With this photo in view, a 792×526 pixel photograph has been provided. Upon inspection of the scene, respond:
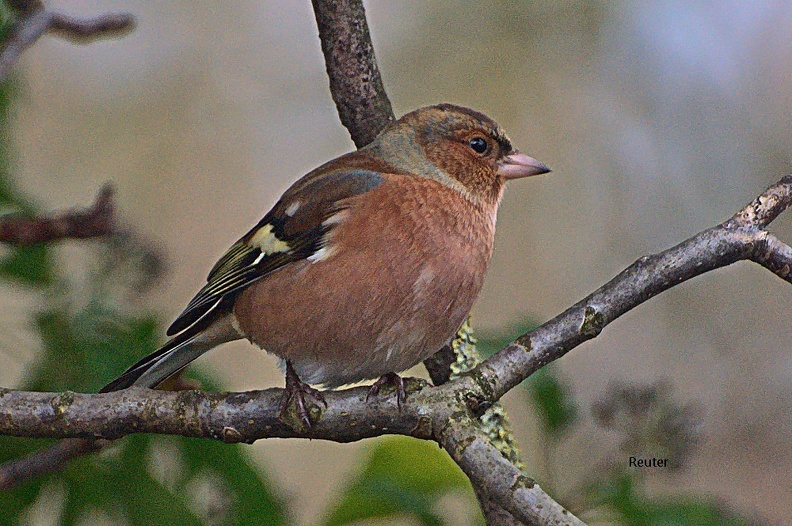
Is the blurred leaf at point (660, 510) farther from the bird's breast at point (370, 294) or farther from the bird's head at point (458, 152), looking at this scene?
the bird's head at point (458, 152)

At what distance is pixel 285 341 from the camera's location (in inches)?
99.7

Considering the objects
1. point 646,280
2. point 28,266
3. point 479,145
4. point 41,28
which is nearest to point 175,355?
point 28,266

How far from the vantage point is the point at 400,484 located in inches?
105

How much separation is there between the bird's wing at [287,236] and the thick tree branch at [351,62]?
0.60 feet

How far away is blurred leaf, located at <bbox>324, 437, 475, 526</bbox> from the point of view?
8.39 feet

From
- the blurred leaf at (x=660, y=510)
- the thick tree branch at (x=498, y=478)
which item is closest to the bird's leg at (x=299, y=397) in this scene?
the thick tree branch at (x=498, y=478)

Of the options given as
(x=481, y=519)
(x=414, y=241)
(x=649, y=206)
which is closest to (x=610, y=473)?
(x=481, y=519)

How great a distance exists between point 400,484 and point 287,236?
0.78 m

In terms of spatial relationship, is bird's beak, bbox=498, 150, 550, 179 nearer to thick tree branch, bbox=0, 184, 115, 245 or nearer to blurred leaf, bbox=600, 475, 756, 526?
blurred leaf, bbox=600, 475, 756, 526

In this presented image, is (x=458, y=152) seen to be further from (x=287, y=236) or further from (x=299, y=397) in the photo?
(x=299, y=397)

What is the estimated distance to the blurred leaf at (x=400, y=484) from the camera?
2.56 meters

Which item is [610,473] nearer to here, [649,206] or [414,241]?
[414,241]

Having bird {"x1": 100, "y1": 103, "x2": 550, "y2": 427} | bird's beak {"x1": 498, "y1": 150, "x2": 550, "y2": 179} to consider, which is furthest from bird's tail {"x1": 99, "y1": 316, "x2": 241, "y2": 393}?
bird's beak {"x1": 498, "y1": 150, "x2": 550, "y2": 179}

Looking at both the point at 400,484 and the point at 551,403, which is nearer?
the point at 400,484
